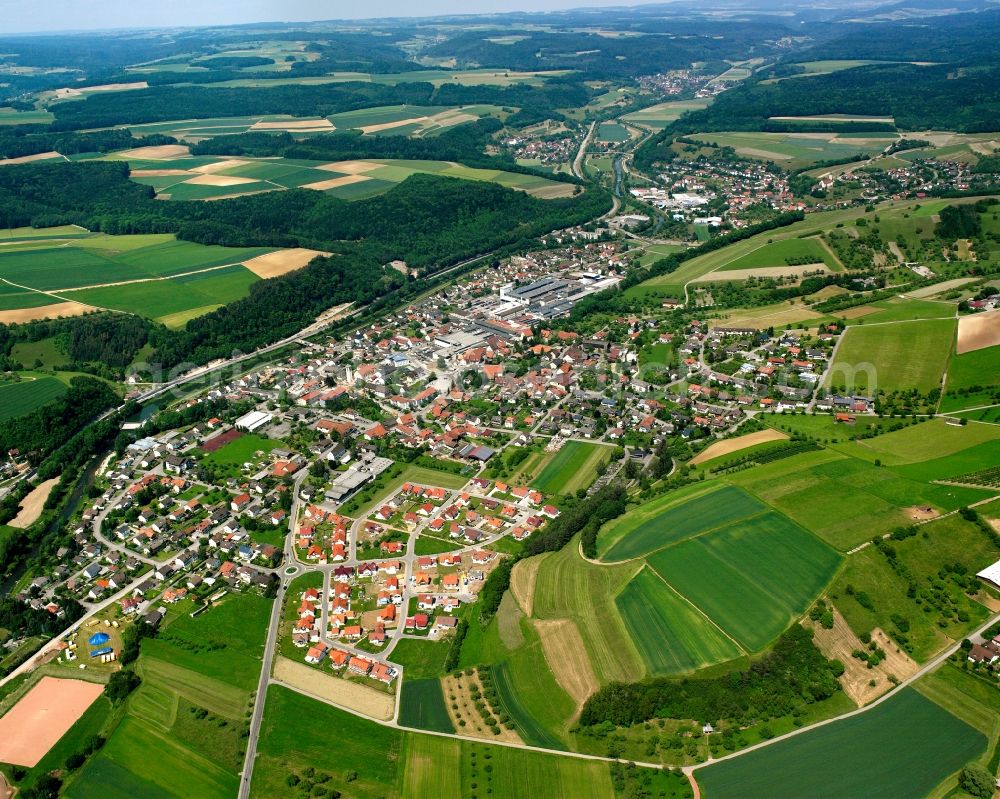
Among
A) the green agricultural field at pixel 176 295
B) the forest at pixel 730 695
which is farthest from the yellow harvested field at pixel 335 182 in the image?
the forest at pixel 730 695

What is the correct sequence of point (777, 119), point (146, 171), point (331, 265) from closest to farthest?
point (331, 265) → point (146, 171) → point (777, 119)

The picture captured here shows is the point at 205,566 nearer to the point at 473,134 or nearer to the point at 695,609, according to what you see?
the point at 695,609

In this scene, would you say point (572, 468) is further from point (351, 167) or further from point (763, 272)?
point (351, 167)

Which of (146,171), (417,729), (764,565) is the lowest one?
(417,729)

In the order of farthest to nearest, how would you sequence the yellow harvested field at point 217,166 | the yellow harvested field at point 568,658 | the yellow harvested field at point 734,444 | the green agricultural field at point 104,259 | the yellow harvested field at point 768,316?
the yellow harvested field at point 217,166, the green agricultural field at point 104,259, the yellow harvested field at point 768,316, the yellow harvested field at point 734,444, the yellow harvested field at point 568,658

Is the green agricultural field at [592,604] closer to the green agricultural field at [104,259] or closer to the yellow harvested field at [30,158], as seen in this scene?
the green agricultural field at [104,259]

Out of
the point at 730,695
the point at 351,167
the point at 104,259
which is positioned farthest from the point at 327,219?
the point at 730,695

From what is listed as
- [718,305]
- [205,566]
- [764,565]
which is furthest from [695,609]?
[718,305]
